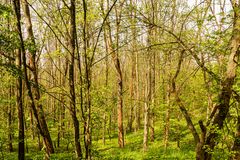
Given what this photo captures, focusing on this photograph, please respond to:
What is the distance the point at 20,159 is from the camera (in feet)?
37.2

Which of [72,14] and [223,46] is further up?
[72,14]

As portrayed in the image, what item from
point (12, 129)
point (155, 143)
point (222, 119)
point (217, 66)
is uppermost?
point (217, 66)

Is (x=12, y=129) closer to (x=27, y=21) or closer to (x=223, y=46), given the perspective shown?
(x=27, y=21)

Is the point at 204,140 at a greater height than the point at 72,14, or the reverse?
the point at 72,14

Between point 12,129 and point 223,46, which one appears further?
point 12,129

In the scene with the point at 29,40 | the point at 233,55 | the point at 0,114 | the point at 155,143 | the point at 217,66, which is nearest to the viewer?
the point at 233,55

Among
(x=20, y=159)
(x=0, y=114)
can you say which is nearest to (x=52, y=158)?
(x=20, y=159)

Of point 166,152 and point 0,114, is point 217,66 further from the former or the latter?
point 0,114

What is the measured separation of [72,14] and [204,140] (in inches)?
146

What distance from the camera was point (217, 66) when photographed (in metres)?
7.32

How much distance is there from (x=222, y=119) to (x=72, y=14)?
11.8ft

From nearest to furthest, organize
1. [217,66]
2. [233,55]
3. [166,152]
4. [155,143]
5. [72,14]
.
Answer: [72,14] → [233,55] → [217,66] → [166,152] → [155,143]

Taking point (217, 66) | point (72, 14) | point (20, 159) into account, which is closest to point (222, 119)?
point (217, 66)

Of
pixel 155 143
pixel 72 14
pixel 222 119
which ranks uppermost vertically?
Result: pixel 72 14
